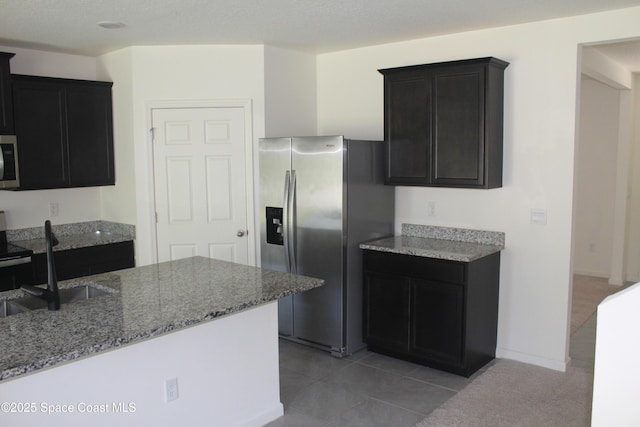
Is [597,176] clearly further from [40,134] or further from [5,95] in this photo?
[5,95]

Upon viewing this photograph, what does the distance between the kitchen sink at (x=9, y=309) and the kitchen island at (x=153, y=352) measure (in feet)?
0.18

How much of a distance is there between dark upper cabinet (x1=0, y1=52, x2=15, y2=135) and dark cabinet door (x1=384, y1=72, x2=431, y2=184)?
2.95m

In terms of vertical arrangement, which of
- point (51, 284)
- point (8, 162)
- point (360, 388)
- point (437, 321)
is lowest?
point (360, 388)

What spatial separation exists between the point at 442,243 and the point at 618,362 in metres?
3.46

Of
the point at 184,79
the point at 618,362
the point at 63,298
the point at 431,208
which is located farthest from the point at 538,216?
the point at 618,362

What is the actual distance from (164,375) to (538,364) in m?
2.80

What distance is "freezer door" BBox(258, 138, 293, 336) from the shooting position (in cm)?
446

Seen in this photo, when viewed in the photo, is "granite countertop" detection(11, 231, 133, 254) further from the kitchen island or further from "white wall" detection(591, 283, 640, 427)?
"white wall" detection(591, 283, 640, 427)

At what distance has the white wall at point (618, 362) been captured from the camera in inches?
32.6

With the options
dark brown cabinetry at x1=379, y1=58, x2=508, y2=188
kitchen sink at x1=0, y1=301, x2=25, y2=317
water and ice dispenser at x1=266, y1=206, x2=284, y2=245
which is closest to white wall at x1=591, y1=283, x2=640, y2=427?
kitchen sink at x1=0, y1=301, x2=25, y2=317

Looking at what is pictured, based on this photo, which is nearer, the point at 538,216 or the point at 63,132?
the point at 538,216

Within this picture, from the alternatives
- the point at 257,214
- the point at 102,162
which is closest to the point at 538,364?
the point at 257,214

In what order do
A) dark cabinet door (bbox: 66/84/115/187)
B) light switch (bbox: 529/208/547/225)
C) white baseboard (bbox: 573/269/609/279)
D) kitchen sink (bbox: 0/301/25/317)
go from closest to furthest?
kitchen sink (bbox: 0/301/25/317) → light switch (bbox: 529/208/547/225) → dark cabinet door (bbox: 66/84/115/187) → white baseboard (bbox: 573/269/609/279)

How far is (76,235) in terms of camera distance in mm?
5074
